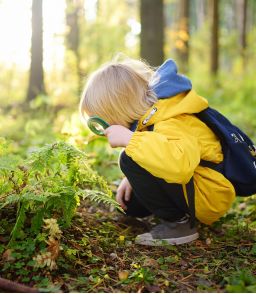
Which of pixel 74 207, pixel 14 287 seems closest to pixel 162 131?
pixel 74 207

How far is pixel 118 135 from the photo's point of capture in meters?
2.92

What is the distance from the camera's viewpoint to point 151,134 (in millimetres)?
2740

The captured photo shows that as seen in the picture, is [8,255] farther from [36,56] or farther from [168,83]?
[36,56]

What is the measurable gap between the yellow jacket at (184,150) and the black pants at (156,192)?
118 mm

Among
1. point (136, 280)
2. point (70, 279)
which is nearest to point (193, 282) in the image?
point (136, 280)

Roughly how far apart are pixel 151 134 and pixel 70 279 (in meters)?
0.97

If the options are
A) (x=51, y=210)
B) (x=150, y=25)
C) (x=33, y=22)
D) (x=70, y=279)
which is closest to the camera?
(x=70, y=279)

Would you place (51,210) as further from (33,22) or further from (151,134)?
(33,22)

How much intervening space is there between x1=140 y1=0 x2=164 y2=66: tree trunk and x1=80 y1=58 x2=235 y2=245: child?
16.5ft

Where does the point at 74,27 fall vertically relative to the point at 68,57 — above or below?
above

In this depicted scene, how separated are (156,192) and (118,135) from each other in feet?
1.50

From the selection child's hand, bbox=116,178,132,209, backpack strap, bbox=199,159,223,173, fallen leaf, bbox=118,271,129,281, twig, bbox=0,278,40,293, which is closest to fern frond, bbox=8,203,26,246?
twig, bbox=0,278,40,293

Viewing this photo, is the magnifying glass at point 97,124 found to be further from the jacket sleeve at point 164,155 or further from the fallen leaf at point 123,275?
the fallen leaf at point 123,275

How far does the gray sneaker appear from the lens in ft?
9.97
